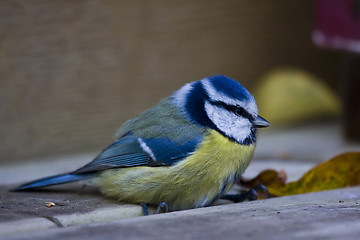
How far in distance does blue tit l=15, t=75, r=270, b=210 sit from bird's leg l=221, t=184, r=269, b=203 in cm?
13

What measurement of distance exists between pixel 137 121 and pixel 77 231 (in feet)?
3.26

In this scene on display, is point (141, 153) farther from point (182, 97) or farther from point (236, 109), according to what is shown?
point (236, 109)

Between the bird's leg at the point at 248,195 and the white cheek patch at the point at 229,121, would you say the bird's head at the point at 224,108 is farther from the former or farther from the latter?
the bird's leg at the point at 248,195

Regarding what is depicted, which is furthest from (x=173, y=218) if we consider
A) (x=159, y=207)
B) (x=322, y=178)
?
(x=322, y=178)

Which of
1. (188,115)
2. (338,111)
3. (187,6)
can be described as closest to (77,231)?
(188,115)

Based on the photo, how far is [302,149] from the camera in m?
4.39

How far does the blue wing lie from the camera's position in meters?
2.51

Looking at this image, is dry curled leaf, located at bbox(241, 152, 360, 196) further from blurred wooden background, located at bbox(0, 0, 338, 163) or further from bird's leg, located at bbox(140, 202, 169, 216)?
blurred wooden background, located at bbox(0, 0, 338, 163)

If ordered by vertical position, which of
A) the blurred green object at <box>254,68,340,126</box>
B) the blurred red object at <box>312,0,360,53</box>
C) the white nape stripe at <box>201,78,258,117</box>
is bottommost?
the blurred green object at <box>254,68,340,126</box>

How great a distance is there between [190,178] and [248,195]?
1.09 ft

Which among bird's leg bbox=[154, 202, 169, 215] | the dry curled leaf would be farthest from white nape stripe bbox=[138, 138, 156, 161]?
the dry curled leaf

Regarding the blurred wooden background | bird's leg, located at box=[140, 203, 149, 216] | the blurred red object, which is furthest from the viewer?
the blurred red object

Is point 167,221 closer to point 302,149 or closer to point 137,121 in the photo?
point 137,121

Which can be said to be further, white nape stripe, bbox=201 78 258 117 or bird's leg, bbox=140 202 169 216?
white nape stripe, bbox=201 78 258 117
